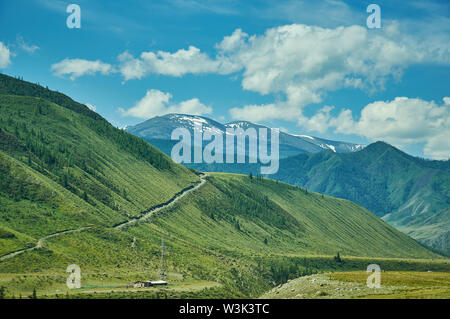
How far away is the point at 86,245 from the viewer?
196875 mm

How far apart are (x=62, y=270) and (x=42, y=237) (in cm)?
3501
